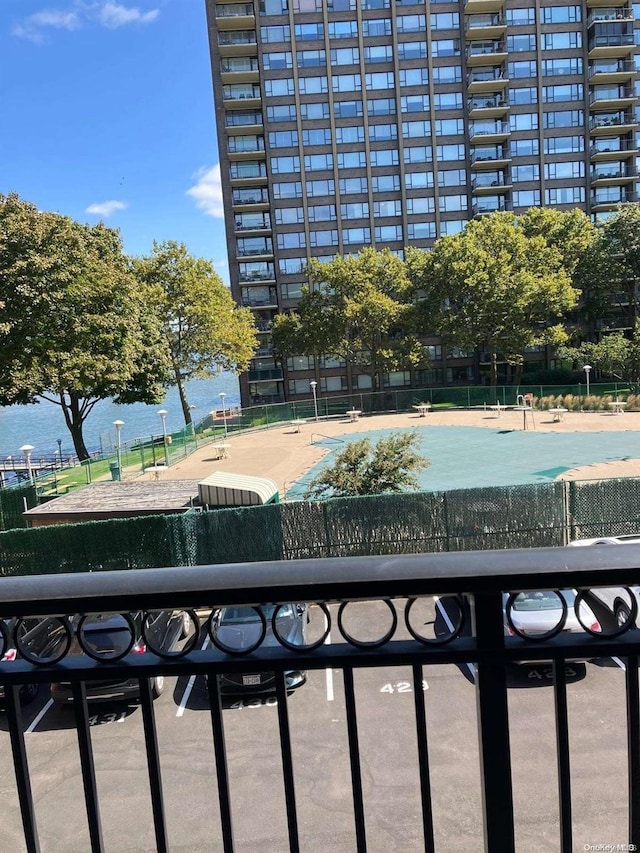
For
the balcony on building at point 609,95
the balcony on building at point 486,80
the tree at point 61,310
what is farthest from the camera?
the balcony on building at point 609,95

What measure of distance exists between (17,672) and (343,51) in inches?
2788

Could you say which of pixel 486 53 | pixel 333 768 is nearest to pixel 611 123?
pixel 486 53

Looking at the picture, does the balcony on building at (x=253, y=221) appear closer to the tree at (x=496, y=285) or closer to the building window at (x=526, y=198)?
the tree at (x=496, y=285)

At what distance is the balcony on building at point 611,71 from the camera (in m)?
61.0

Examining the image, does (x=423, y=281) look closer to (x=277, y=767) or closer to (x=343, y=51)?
(x=343, y=51)

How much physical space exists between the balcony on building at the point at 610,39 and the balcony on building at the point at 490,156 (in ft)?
41.4

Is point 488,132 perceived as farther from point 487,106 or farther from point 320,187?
point 320,187

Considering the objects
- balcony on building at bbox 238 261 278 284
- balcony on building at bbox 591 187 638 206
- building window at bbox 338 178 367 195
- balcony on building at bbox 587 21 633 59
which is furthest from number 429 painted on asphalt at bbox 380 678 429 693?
balcony on building at bbox 587 21 633 59

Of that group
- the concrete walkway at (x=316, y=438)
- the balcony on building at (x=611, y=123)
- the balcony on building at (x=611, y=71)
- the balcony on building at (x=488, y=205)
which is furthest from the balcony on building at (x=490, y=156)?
the concrete walkway at (x=316, y=438)

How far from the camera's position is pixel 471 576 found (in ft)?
4.84

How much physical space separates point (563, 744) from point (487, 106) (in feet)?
235

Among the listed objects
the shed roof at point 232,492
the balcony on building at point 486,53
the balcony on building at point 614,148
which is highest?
the balcony on building at point 486,53

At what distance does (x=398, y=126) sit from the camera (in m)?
62.1

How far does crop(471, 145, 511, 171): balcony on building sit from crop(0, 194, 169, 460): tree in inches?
1728
